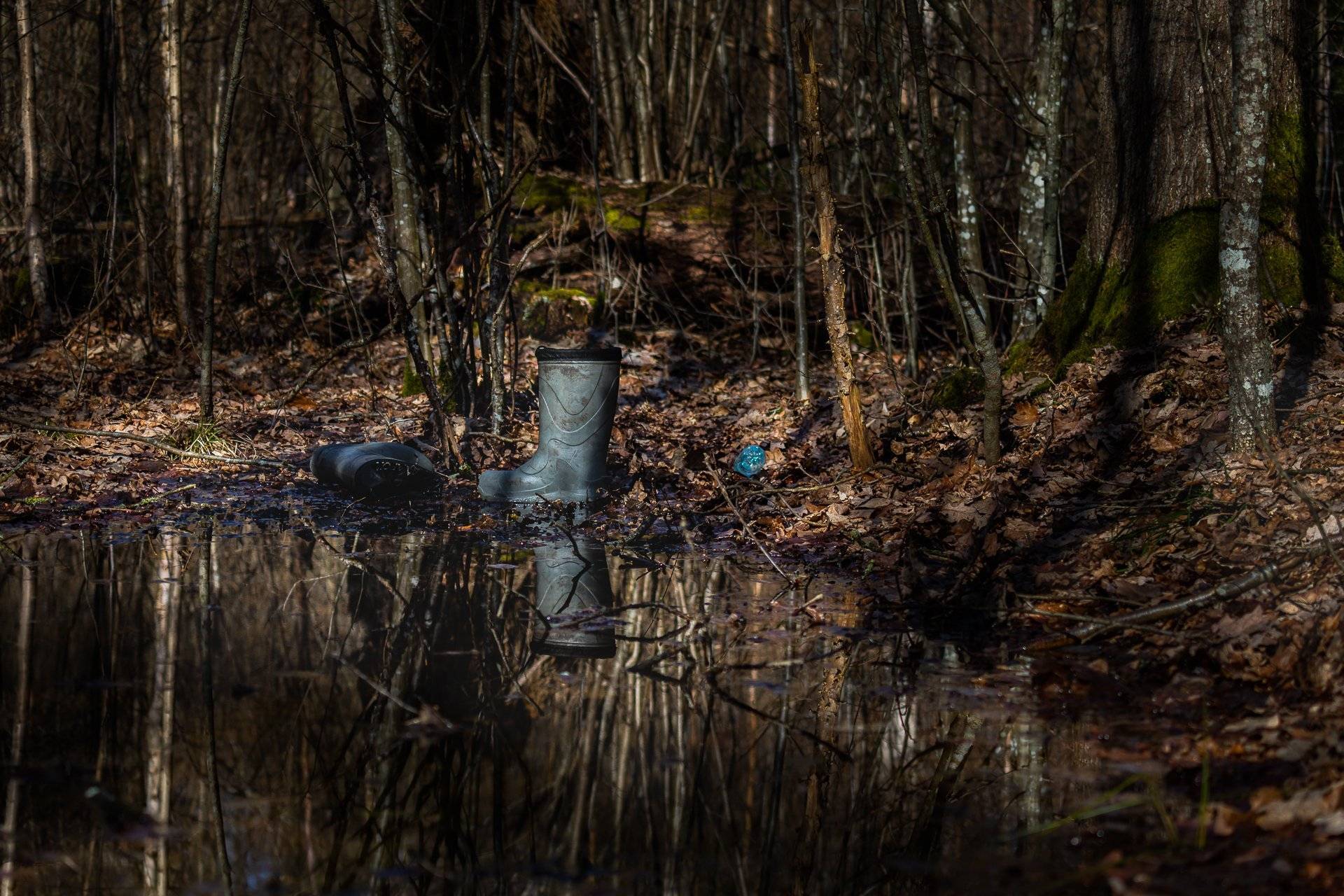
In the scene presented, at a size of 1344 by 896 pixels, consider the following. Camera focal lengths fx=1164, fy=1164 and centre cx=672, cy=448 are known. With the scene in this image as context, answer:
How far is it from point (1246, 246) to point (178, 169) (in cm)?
1101

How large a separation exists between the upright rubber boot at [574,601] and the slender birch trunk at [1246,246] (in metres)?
3.14

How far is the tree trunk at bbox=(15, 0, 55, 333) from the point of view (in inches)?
524

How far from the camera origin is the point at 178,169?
12.7m

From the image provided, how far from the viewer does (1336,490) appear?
517 centimetres

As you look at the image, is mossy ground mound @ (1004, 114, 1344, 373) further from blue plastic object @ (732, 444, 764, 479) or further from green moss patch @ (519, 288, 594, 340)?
green moss patch @ (519, 288, 594, 340)

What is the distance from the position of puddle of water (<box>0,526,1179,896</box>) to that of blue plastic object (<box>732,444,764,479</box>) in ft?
8.68

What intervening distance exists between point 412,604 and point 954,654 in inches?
91.3

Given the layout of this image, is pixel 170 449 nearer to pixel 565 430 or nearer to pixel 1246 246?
pixel 565 430

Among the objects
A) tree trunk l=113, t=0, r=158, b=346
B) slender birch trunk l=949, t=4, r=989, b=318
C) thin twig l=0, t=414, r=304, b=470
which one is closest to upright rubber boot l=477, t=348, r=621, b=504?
thin twig l=0, t=414, r=304, b=470

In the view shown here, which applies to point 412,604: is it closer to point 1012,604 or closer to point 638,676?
point 638,676

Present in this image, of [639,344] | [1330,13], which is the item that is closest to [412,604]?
[639,344]

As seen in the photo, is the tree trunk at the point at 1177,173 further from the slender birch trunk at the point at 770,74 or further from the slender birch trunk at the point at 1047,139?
the slender birch trunk at the point at 770,74

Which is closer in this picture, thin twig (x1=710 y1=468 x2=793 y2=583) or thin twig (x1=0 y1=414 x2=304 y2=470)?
thin twig (x1=710 y1=468 x2=793 y2=583)

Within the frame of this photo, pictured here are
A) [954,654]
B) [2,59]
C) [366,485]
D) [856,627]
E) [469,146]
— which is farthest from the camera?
[2,59]
